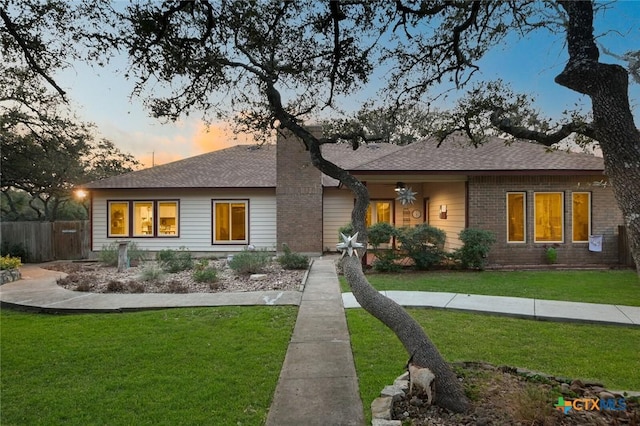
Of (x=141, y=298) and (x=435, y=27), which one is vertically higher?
(x=435, y=27)

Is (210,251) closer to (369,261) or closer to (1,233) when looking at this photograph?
(369,261)

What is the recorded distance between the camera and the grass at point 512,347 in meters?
3.91

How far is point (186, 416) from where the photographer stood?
10.5 ft

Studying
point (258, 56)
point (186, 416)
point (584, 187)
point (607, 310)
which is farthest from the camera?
point (584, 187)

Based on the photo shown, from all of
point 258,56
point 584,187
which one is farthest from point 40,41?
point 584,187

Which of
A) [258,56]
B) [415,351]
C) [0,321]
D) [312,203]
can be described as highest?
[258,56]

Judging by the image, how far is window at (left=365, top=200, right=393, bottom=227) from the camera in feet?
54.3

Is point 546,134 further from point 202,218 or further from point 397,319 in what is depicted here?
point 202,218

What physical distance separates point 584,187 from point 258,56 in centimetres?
1121

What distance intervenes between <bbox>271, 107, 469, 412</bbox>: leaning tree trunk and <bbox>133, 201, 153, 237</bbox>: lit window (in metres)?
13.6

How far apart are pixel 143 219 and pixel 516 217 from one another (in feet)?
46.0

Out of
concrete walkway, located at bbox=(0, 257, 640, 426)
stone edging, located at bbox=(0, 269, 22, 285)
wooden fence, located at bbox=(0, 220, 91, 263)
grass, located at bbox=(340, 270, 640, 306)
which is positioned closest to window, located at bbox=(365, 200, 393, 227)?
grass, located at bbox=(340, 270, 640, 306)

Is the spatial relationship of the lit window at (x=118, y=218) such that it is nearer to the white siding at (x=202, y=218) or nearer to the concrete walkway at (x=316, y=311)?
the white siding at (x=202, y=218)

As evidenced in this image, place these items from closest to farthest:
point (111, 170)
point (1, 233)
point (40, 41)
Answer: point (40, 41) < point (1, 233) < point (111, 170)
